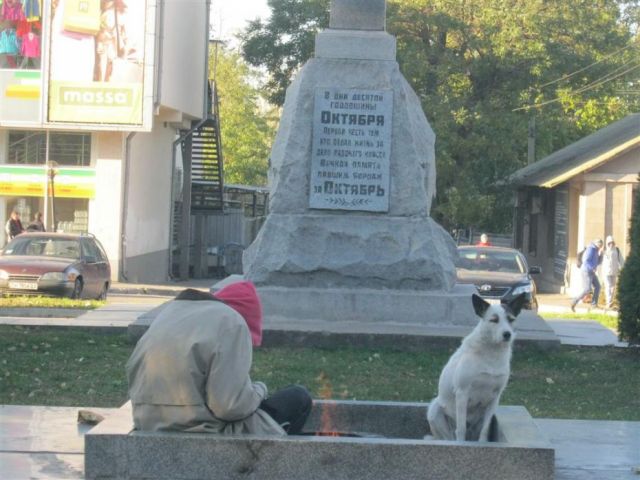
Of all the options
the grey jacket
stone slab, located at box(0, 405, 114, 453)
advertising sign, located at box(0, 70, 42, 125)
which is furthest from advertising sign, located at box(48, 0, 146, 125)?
the grey jacket

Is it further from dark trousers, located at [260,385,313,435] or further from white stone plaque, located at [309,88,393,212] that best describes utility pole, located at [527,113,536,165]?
dark trousers, located at [260,385,313,435]

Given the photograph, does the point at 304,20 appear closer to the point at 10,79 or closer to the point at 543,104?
the point at 543,104

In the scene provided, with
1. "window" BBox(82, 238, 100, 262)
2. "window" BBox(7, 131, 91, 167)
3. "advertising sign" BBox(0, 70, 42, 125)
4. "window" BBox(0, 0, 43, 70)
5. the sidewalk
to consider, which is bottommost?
the sidewalk

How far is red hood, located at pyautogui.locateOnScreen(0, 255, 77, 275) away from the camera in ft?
73.8

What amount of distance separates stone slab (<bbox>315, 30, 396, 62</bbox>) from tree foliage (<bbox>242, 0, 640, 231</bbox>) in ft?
88.3

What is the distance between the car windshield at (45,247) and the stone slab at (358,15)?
39.3 ft

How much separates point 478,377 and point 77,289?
17.4 m

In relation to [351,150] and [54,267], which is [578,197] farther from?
[351,150]

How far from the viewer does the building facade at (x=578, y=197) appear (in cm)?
3541

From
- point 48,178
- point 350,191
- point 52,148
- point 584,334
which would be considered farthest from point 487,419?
point 52,148

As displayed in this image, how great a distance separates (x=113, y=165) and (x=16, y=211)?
3320 mm

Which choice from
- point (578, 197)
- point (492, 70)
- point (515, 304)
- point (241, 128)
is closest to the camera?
point (515, 304)

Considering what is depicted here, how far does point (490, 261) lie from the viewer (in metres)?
23.7

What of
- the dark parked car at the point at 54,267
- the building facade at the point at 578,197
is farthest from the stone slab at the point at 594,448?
the building facade at the point at 578,197
